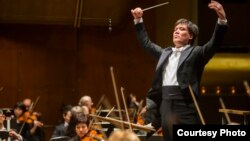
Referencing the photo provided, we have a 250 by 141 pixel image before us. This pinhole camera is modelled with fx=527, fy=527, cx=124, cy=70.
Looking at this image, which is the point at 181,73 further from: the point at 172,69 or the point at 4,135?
the point at 4,135

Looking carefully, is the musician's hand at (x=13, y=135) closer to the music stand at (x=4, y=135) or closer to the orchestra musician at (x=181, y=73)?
the music stand at (x=4, y=135)

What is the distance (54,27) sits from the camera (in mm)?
10664

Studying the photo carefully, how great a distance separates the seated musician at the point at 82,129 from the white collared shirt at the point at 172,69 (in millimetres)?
1845

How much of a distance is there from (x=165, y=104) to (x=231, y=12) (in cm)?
704

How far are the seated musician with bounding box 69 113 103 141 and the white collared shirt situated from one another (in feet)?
6.05

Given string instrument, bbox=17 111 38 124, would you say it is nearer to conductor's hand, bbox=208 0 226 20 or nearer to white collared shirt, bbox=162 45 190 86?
white collared shirt, bbox=162 45 190 86

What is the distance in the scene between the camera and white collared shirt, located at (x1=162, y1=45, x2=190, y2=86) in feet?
12.0

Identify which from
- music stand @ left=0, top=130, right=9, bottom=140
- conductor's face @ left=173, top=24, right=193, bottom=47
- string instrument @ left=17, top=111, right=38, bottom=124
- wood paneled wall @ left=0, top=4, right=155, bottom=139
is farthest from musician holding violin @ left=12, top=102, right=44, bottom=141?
conductor's face @ left=173, top=24, right=193, bottom=47

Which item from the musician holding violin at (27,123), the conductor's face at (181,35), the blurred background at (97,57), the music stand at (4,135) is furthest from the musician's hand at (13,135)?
the blurred background at (97,57)

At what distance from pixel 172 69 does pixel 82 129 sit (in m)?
2.07

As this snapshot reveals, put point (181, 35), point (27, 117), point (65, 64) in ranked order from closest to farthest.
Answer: point (181, 35) → point (27, 117) → point (65, 64)

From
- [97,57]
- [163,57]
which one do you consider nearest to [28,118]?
[97,57]

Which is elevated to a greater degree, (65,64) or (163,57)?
(163,57)

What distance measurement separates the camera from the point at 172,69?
368cm
